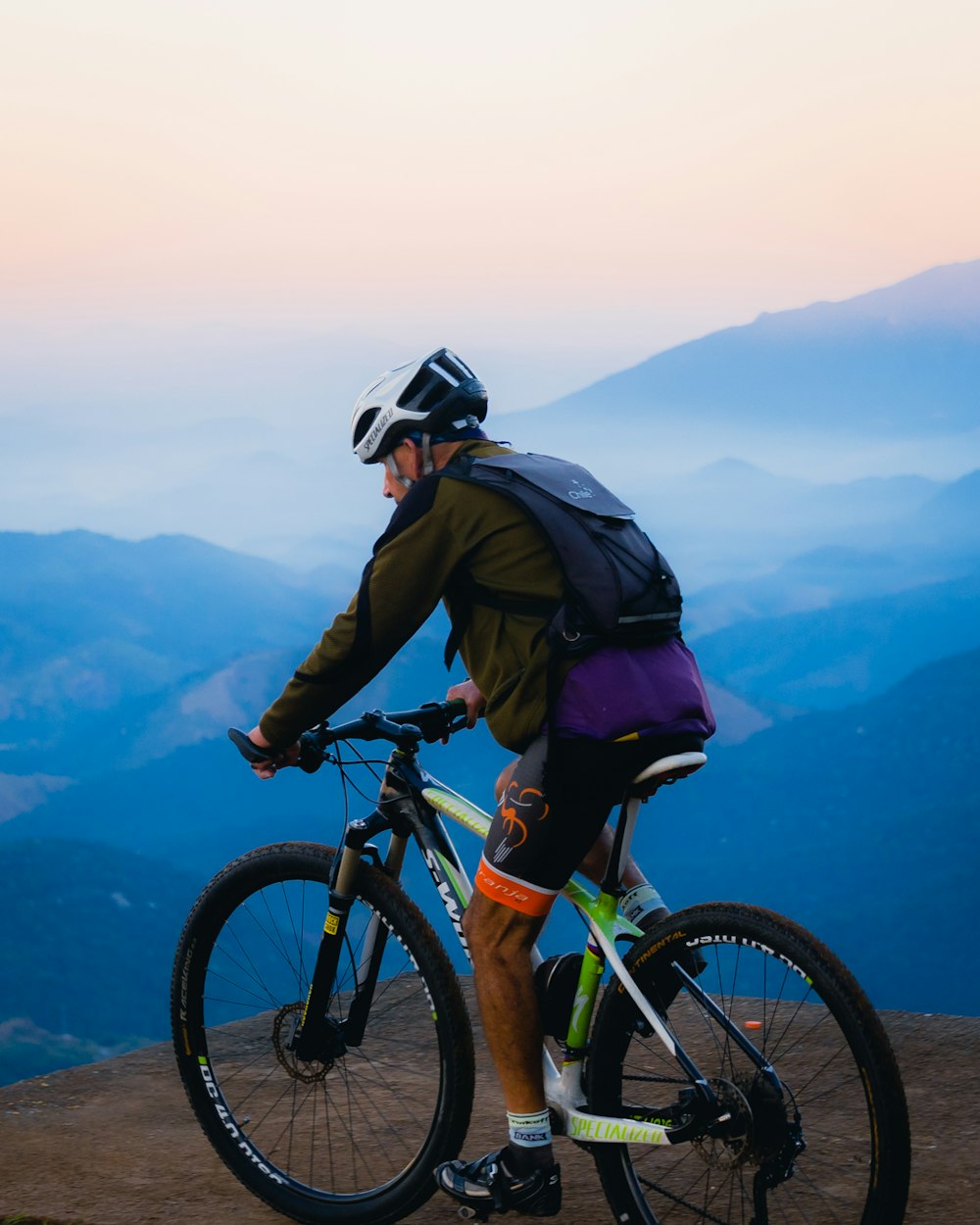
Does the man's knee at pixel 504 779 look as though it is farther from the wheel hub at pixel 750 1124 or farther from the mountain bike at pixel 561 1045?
the wheel hub at pixel 750 1124

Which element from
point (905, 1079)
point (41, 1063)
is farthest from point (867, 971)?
point (905, 1079)

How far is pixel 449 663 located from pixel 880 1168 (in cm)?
137

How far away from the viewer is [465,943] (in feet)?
10.7

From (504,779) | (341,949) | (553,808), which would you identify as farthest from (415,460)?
(341,949)

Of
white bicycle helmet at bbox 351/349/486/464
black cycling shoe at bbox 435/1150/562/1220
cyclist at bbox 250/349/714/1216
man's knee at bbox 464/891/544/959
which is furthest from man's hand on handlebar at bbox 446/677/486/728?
black cycling shoe at bbox 435/1150/562/1220

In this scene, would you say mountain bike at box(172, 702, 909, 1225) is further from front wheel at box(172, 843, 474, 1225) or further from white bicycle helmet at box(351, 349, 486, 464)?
white bicycle helmet at box(351, 349, 486, 464)

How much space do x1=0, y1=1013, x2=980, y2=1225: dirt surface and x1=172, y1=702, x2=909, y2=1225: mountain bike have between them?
171mm

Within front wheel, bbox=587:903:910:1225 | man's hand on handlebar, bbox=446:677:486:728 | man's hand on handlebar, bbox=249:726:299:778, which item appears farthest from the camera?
man's hand on handlebar, bbox=446:677:486:728

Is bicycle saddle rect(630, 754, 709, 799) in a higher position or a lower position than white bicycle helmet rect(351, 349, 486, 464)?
lower

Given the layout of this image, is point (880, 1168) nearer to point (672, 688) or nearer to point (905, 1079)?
point (672, 688)

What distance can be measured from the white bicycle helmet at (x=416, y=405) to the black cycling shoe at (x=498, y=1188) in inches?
64.1

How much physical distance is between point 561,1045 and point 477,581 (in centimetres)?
105

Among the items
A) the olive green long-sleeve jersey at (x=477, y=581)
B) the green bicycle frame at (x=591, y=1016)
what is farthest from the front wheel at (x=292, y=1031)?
the olive green long-sleeve jersey at (x=477, y=581)

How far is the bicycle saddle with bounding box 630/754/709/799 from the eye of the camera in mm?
2943
